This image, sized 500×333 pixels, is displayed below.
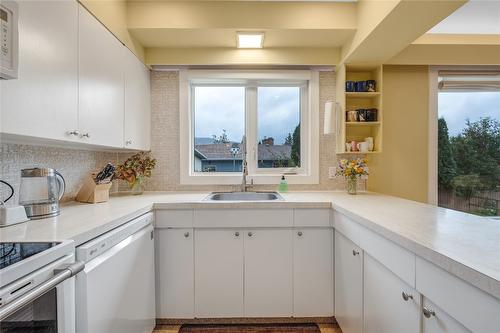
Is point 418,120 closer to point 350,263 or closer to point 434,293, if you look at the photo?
point 350,263

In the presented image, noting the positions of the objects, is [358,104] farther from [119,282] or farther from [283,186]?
[119,282]

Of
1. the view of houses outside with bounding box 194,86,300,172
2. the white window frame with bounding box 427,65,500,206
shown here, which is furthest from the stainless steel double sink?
the white window frame with bounding box 427,65,500,206

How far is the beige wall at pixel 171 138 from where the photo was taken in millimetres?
2451

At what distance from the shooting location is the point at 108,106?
170 centimetres

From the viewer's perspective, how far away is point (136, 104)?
6.98ft

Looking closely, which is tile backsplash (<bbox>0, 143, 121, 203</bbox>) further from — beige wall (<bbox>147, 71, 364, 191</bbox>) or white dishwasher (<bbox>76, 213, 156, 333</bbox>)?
white dishwasher (<bbox>76, 213, 156, 333</bbox>)

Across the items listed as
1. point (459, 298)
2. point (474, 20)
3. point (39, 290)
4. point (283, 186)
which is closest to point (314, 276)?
point (283, 186)

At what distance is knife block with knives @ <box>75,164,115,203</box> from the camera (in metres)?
1.74

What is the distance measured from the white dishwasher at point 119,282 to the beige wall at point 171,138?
2.40ft

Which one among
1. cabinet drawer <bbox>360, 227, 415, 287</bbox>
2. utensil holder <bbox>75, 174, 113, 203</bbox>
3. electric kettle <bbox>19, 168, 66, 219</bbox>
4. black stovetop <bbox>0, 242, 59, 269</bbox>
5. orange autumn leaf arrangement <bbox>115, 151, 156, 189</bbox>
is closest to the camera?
black stovetop <bbox>0, 242, 59, 269</bbox>

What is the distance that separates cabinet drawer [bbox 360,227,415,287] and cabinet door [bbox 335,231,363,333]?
150 millimetres

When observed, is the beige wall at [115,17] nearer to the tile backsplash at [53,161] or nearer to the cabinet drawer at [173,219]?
the tile backsplash at [53,161]

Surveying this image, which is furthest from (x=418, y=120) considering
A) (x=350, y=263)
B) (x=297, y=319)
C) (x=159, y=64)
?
(x=159, y=64)

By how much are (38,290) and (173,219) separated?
1104 mm
